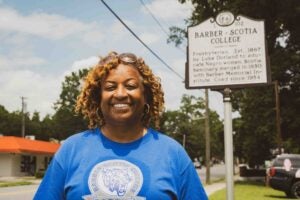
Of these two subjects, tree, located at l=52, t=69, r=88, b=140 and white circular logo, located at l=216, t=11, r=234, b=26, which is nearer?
white circular logo, located at l=216, t=11, r=234, b=26

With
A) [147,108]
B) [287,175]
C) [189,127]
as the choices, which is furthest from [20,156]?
[189,127]

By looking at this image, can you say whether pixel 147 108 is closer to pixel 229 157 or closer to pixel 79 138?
pixel 79 138

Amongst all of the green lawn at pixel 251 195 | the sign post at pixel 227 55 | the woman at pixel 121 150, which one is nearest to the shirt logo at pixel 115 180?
the woman at pixel 121 150

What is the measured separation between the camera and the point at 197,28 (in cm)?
697

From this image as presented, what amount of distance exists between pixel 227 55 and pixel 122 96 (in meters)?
3.86

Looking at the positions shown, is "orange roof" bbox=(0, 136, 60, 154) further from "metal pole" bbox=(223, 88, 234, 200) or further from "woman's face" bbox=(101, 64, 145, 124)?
"woman's face" bbox=(101, 64, 145, 124)

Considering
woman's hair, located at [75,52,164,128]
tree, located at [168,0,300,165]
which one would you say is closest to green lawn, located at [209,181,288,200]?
tree, located at [168,0,300,165]

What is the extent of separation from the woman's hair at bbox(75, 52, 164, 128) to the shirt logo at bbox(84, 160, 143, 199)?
1.54ft

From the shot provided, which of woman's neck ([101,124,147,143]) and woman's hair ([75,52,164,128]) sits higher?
woman's hair ([75,52,164,128])

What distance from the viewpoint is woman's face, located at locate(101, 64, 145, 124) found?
307cm

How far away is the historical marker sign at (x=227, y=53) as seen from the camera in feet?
21.9

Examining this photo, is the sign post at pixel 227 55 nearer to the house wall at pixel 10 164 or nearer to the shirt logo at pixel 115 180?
the shirt logo at pixel 115 180

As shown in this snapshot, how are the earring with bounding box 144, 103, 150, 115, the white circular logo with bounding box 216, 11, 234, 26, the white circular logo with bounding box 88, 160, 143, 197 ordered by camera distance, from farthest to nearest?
the white circular logo with bounding box 216, 11, 234, 26 < the earring with bounding box 144, 103, 150, 115 < the white circular logo with bounding box 88, 160, 143, 197

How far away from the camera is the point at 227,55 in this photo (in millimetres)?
6723
